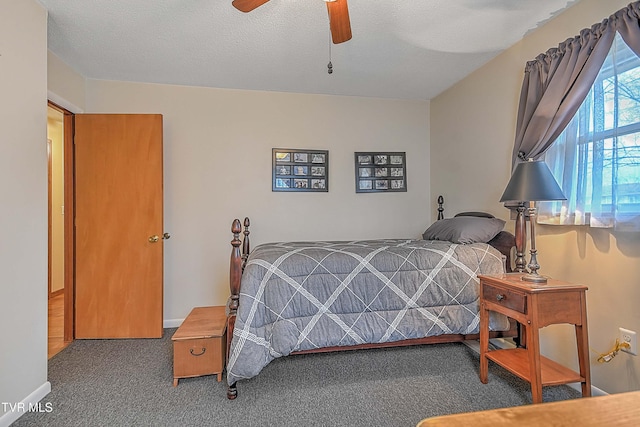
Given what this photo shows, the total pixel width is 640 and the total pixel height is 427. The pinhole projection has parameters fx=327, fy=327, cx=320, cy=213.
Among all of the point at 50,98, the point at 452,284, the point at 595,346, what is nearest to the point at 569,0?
the point at 452,284

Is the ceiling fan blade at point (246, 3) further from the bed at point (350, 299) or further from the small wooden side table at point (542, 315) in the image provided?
the small wooden side table at point (542, 315)

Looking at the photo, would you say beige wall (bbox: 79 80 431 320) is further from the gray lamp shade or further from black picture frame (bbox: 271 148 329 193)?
the gray lamp shade

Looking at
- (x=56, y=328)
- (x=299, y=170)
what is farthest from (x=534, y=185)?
(x=56, y=328)

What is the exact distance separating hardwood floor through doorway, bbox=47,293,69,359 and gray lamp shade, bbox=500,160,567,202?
141 inches

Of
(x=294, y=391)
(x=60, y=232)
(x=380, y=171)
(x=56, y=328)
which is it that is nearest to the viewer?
(x=294, y=391)

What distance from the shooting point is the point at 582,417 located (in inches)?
23.8

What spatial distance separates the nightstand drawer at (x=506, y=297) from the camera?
5.96ft

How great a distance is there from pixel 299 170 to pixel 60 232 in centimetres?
360

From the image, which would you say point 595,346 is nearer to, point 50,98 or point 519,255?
point 519,255

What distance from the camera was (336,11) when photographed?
173cm

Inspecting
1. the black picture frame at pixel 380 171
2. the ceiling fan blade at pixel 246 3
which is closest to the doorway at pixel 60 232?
the ceiling fan blade at pixel 246 3

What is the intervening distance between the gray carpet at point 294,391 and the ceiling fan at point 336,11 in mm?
2151

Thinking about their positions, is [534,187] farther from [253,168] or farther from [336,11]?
[253,168]

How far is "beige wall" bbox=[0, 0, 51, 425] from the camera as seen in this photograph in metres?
1.74
